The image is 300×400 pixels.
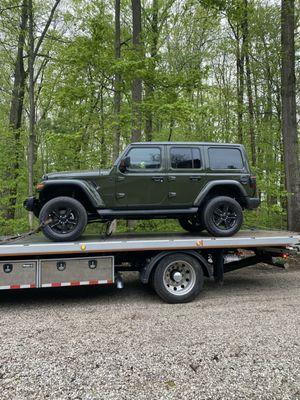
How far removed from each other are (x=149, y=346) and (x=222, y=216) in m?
3.26

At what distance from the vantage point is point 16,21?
13.8 m

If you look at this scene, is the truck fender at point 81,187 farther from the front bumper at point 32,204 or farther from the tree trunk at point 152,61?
the tree trunk at point 152,61

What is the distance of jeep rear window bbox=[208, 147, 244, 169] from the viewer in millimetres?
6785

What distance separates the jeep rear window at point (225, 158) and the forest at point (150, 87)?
2.88 meters

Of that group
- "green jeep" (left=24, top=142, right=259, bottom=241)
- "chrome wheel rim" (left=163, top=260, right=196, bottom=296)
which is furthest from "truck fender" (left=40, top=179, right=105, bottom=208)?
"chrome wheel rim" (left=163, top=260, right=196, bottom=296)

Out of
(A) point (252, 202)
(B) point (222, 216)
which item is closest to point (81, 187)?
(B) point (222, 216)

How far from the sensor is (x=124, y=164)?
645 cm

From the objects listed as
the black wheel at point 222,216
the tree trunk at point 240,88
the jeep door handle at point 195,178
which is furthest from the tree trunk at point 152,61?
the black wheel at point 222,216

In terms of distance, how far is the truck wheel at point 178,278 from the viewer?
19.7ft

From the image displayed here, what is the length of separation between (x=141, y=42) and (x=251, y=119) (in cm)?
609

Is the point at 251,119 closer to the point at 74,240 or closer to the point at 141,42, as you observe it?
the point at 141,42

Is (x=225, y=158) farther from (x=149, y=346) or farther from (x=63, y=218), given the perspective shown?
(x=149, y=346)

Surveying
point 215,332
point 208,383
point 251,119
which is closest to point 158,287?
point 215,332

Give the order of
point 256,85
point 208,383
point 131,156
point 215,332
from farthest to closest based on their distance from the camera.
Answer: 1. point 256,85
2. point 131,156
3. point 215,332
4. point 208,383
